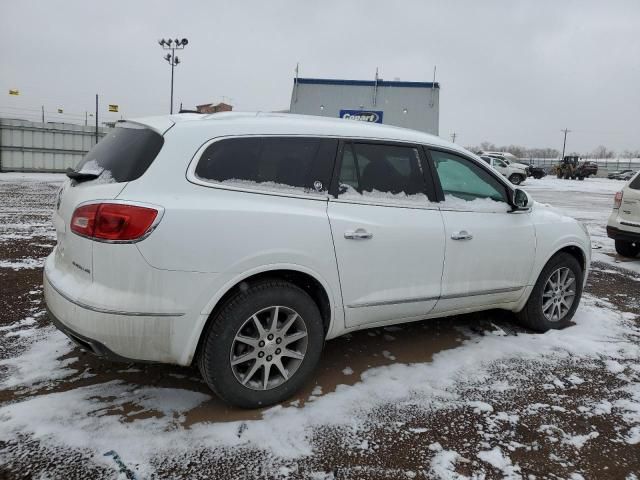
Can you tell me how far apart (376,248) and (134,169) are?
1.52 m

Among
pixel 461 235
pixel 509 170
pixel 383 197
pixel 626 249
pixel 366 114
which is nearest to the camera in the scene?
pixel 383 197

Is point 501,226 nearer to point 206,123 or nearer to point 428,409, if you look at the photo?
point 428,409

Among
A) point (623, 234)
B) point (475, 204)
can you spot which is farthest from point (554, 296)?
point (623, 234)

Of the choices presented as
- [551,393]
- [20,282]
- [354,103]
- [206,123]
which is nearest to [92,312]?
[206,123]

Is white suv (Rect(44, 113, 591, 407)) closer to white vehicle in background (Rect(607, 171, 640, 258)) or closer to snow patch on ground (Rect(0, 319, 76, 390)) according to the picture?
snow patch on ground (Rect(0, 319, 76, 390))

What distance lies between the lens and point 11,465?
2.33 m

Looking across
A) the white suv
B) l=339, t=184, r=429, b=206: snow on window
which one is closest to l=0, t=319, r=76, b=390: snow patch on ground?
the white suv

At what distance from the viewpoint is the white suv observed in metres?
2.59

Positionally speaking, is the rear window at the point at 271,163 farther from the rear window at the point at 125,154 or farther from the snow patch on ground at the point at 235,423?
the snow patch on ground at the point at 235,423

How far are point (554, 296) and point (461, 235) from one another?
144 cm

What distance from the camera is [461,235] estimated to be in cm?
364

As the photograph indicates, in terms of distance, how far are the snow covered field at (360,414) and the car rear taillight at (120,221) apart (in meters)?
1.04

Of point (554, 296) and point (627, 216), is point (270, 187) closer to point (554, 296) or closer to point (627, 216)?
point (554, 296)

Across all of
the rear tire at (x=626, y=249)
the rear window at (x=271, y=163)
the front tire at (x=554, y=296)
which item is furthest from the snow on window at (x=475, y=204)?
the rear tire at (x=626, y=249)
